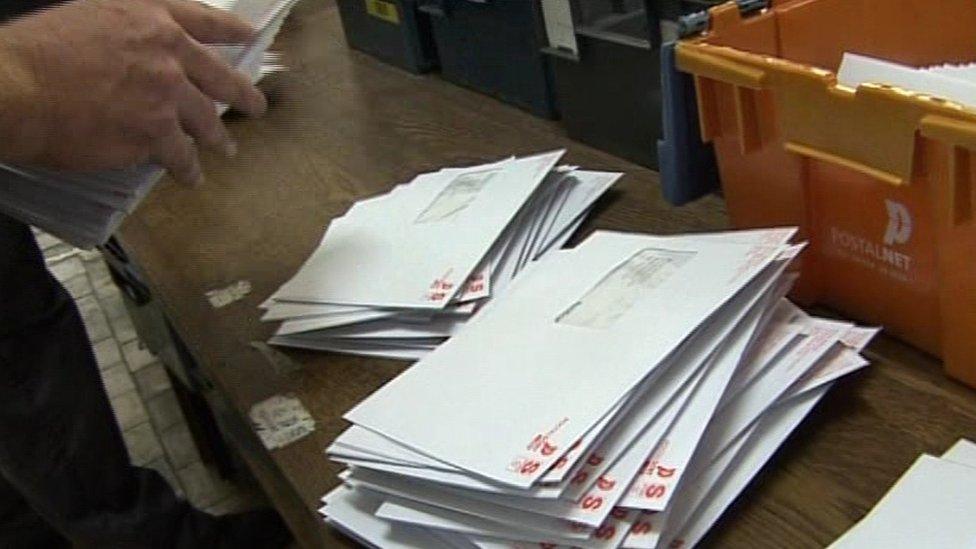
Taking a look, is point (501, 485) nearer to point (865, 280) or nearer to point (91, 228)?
point (865, 280)

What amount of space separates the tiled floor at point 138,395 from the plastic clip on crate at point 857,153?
1.19 m

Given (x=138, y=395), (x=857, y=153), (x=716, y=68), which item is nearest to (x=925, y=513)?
(x=857, y=153)

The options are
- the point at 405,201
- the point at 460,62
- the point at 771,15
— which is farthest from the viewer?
the point at 460,62

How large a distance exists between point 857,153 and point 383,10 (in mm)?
1014

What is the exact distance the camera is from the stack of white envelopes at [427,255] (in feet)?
2.64

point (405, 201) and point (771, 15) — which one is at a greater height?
point (771, 15)

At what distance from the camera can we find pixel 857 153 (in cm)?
62

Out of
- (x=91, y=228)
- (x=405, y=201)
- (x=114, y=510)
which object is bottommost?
(x=114, y=510)

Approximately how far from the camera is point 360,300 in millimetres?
827

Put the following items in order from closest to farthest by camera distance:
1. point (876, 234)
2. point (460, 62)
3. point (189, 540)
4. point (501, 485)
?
1. point (501, 485)
2. point (876, 234)
3. point (460, 62)
4. point (189, 540)

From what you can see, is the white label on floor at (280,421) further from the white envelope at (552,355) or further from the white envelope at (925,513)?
the white envelope at (925,513)

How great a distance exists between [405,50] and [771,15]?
31.7 inches

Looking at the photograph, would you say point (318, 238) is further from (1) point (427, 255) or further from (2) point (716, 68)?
(2) point (716, 68)

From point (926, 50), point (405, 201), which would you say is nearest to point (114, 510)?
point (405, 201)
